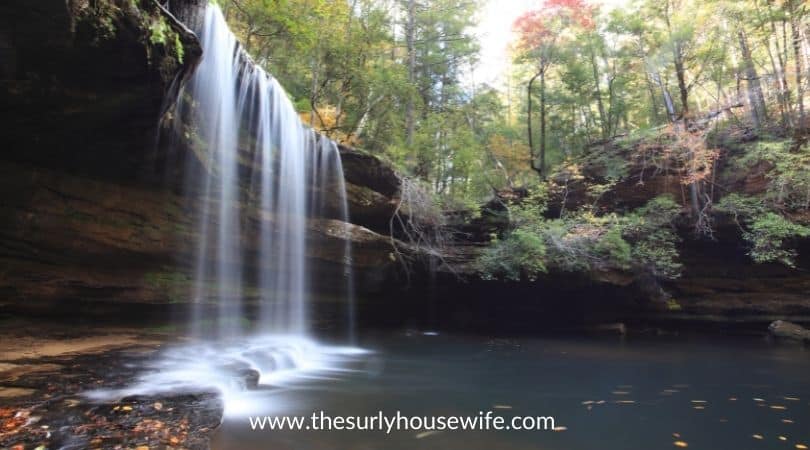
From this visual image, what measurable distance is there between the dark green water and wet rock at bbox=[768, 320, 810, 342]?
2054mm

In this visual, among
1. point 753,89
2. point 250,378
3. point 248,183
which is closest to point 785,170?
point 753,89

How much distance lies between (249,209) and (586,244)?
1016 cm

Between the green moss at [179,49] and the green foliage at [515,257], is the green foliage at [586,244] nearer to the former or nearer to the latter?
the green foliage at [515,257]

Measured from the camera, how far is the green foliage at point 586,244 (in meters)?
13.4

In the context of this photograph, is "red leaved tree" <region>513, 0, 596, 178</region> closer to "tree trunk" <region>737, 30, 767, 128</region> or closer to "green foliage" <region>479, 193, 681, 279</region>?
"green foliage" <region>479, 193, 681, 279</region>

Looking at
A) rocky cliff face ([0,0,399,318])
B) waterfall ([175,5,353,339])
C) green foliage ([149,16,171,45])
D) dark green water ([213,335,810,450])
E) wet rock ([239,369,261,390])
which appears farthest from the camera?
waterfall ([175,5,353,339])

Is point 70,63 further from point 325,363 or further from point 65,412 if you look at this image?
point 325,363

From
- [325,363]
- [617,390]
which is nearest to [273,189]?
[325,363]

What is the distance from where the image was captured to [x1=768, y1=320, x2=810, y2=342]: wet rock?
13.5 meters

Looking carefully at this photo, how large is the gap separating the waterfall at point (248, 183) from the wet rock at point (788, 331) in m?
13.9

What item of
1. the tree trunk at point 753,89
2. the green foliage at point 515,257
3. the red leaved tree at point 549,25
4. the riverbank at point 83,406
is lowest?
the riverbank at point 83,406

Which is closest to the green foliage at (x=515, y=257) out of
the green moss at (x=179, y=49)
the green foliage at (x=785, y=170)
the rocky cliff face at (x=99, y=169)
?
the rocky cliff face at (x=99, y=169)

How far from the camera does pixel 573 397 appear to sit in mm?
7000

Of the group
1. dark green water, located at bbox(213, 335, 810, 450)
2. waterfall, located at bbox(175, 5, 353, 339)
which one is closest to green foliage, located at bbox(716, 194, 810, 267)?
dark green water, located at bbox(213, 335, 810, 450)
